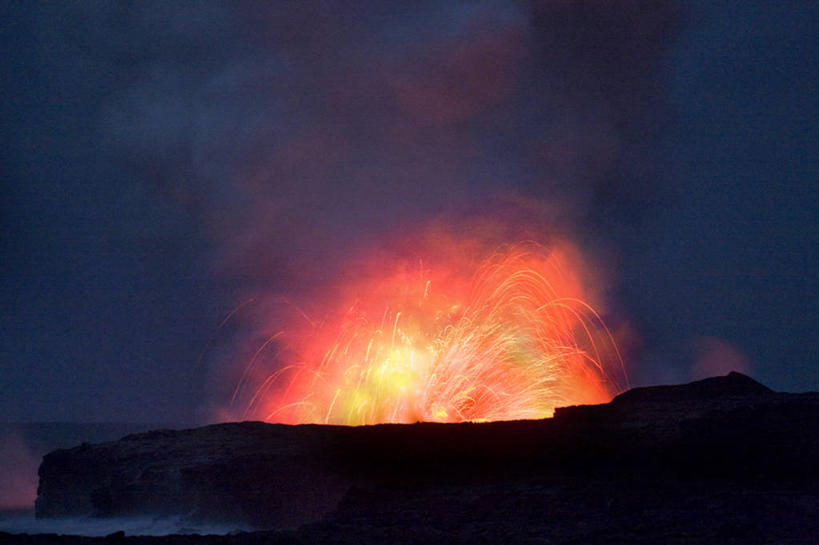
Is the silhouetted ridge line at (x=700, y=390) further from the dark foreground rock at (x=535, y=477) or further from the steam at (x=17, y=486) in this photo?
the steam at (x=17, y=486)

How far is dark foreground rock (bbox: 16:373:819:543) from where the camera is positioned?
17.8 metres

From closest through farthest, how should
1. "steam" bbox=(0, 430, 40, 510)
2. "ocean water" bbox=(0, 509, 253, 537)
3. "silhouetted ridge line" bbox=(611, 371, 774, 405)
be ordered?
"silhouetted ridge line" bbox=(611, 371, 774, 405) < "ocean water" bbox=(0, 509, 253, 537) < "steam" bbox=(0, 430, 40, 510)

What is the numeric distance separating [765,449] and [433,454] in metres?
9.33

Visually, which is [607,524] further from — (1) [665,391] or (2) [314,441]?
(2) [314,441]

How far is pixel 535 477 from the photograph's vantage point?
2119cm

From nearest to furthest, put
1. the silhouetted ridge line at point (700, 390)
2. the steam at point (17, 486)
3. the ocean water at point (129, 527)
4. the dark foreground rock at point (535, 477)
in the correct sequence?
the dark foreground rock at point (535, 477) → the silhouetted ridge line at point (700, 390) → the ocean water at point (129, 527) → the steam at point (17, 486)

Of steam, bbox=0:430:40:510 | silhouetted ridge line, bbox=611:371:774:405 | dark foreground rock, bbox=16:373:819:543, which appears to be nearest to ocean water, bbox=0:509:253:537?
dark foreground rock, bbox=16:373:819:543

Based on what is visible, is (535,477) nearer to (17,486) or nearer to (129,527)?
(129,527)

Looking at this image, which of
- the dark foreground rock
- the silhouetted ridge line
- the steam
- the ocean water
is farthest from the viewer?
the steam

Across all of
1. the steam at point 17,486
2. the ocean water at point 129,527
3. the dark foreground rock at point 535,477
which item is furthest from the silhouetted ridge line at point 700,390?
the steam at point 17,486

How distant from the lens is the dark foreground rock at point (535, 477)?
58.3 feet

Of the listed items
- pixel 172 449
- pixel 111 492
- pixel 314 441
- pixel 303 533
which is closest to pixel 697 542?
pixel 303 533

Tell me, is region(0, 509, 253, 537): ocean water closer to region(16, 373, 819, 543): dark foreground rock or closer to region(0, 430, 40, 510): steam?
region(16, 373, 819, 543): dark foreground rock

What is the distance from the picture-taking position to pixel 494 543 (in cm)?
1728
